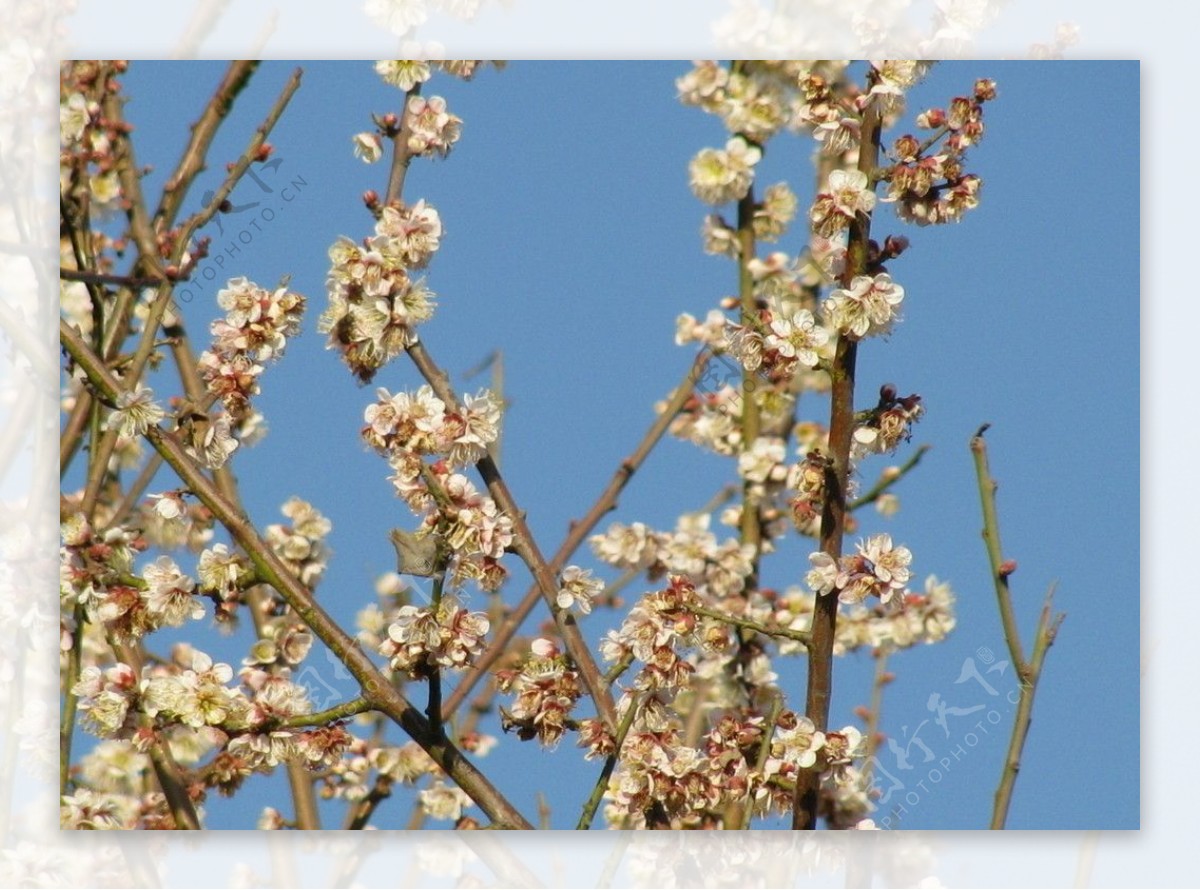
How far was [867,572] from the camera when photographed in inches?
72.6

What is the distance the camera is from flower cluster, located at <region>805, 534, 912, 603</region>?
6.04 feet

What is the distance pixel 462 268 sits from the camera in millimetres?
2188

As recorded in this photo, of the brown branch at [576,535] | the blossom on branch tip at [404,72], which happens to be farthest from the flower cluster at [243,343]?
the brown branch at [576,535]

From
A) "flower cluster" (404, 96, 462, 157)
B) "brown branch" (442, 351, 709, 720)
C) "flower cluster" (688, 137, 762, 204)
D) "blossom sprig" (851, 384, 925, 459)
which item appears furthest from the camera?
"flower cluster" (688, 137, 762, 204)

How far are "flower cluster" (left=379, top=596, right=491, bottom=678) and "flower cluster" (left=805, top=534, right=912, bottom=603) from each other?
1.33 feet

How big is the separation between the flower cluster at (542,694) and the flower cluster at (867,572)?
325 mm

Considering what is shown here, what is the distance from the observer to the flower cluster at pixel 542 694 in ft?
6.19

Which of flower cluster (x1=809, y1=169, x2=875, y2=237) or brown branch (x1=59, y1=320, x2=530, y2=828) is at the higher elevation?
flower cluster (x1=809, y1=169, x2=875, y2=237)

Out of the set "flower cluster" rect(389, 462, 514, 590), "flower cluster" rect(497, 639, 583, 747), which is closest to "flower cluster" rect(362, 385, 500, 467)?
"flower cluster" rect(389, 462, 514, 590)

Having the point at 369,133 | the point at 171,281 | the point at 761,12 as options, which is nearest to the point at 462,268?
the point at 369,133

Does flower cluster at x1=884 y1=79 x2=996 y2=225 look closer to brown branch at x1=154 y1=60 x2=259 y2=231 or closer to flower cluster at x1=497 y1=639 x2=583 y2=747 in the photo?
flower cluster at x1=497 y1=639 x2=583 y2=747

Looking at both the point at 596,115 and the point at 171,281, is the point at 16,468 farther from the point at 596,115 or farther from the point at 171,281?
the point at 596,115

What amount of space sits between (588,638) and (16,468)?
2.95ft

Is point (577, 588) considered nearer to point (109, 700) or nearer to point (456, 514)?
point (456, 514)
